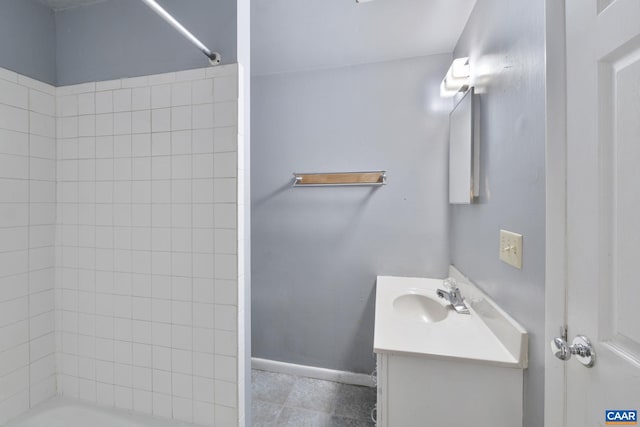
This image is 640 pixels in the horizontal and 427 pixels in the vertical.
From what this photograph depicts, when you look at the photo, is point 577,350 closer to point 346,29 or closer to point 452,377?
point 452,377

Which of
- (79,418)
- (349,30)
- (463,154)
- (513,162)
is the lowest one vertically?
(79,418)

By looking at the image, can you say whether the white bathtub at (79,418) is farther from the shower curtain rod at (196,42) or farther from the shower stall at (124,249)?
the shower curtain rod at (196,42)

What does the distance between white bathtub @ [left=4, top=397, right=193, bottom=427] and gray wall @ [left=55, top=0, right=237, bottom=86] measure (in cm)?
151

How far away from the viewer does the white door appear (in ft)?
1.79

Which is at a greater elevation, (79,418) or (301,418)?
(79,418)

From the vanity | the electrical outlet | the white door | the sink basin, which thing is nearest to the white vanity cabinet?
the vanity

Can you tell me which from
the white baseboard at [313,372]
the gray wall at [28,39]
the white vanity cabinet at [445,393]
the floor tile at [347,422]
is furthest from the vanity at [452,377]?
the gray wall at [28,39]

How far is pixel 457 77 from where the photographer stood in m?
1.47

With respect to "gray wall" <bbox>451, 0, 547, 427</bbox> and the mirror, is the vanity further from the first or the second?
the mirror

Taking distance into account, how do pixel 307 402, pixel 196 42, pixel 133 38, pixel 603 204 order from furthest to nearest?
pixel 307 402, pixel 133 38, pixel 196 42, pixel 603 204

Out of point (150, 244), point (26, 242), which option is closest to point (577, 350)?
point (150, 244)

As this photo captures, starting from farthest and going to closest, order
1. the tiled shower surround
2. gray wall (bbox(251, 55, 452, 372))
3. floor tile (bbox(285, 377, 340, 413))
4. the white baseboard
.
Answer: the white baseboard < gray wall (bbox(251, 55, 452, 372)) < floor tile (bbox(285, 377, 340, 413)) < the tiled shower surround

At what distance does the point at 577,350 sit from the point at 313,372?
1736 millimetres

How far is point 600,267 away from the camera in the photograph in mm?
616
